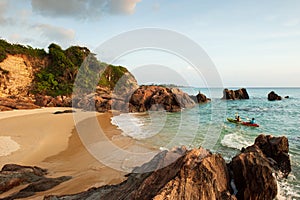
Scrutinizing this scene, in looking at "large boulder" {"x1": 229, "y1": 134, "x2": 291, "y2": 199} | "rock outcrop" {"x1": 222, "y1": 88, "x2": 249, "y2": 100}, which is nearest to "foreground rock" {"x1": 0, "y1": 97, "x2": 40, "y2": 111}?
"large boulder" {"x1": 229, "y1": 134, "x2": 291, "y2": 199}

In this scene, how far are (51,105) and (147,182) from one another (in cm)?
2895

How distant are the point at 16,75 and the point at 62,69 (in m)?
8.55

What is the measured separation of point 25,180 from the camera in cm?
561

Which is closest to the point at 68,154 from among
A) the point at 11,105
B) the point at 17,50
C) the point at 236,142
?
the point at 236,142

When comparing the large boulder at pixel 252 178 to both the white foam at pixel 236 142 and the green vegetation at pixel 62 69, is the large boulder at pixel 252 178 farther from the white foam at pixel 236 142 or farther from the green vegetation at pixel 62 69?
the green vegetation at pixel 62 69

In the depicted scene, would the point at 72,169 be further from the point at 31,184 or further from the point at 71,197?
the point at 71,197

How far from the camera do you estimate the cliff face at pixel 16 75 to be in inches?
1040

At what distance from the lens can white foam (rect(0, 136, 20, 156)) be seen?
28.8 ft

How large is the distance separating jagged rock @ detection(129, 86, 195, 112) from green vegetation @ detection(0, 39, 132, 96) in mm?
13068

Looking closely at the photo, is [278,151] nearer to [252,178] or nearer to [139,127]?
[252,178]

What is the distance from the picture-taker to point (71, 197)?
390 cm

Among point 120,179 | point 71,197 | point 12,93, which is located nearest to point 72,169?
point 120,179

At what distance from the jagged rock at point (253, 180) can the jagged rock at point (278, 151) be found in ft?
10.6

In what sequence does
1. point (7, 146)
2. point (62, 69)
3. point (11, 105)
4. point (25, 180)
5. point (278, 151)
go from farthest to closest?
1. point (62, 69)
2. point (11, 105)
3. point (7, 146)
4. point (278, 151)
5. point (25, 180)
